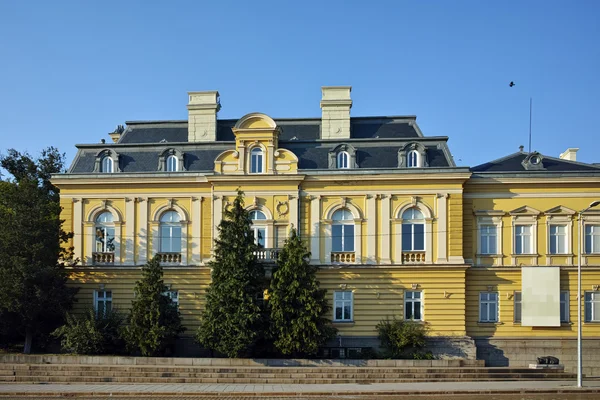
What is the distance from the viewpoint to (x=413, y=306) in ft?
135

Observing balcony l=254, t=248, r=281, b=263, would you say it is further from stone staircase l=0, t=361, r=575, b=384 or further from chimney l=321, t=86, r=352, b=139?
chimney l=321, t=86, r=352, b=139

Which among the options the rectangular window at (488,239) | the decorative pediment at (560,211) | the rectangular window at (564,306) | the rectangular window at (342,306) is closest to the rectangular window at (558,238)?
the decorative pediment at (560,211)

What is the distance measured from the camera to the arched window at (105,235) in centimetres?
4269

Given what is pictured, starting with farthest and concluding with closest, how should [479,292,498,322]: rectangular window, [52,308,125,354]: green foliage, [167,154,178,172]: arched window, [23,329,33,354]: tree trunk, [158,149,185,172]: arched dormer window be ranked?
[167,154,178,172]: arched window, [158,149,185,172]: arched dormer window, [479,292,498,322]: rectangular window, [23,329,33,354]: tree trunk, [52,308,125,354]: green foliage

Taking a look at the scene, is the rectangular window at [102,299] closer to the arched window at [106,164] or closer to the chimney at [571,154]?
the arched window at [106,164]

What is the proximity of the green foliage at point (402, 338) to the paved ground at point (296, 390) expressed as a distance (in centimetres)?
628

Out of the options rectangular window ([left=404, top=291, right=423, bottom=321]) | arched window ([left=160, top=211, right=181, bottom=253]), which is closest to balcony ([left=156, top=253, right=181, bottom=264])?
arched window ([left=160, top=211, right=181, bottom=253])

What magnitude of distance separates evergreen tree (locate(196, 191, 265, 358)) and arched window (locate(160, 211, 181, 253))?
4.85m

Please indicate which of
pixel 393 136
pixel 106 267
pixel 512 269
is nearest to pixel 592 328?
pixel 512 269

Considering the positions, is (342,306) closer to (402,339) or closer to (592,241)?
(402,339)

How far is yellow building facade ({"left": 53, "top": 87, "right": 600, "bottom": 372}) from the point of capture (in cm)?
4103

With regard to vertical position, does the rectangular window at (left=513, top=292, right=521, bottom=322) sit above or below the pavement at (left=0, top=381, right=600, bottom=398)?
above

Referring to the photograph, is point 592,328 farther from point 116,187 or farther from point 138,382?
point 116,187

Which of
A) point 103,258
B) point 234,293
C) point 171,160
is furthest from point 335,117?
point 103,258
